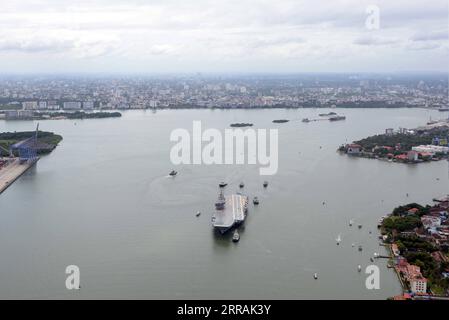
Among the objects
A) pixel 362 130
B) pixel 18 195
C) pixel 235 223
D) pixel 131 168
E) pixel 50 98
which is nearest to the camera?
pixel 235 223

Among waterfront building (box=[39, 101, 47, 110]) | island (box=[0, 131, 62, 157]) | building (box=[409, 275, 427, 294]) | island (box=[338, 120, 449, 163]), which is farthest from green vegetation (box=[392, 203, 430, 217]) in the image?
waterfront building (box=[39, 101, 47, 110])

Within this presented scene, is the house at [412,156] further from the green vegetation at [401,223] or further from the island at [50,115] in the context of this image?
the island at [50,115]

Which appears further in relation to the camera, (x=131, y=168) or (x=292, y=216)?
(x=131, y=168)

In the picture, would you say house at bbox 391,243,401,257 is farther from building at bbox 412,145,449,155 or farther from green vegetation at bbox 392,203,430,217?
building at bbox 412,145,449,155

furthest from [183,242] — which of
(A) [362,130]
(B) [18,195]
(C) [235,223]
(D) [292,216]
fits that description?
(A) [362,130]

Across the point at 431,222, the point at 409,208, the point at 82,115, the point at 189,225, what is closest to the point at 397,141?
the point at 409,208

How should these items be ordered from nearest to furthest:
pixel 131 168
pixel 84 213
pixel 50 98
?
pixel 84 213, pixel 131 168, pixel 50 98

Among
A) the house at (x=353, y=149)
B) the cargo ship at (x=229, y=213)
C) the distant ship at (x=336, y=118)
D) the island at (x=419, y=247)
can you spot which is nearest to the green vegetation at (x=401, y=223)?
the island at (x=419, y=247)
